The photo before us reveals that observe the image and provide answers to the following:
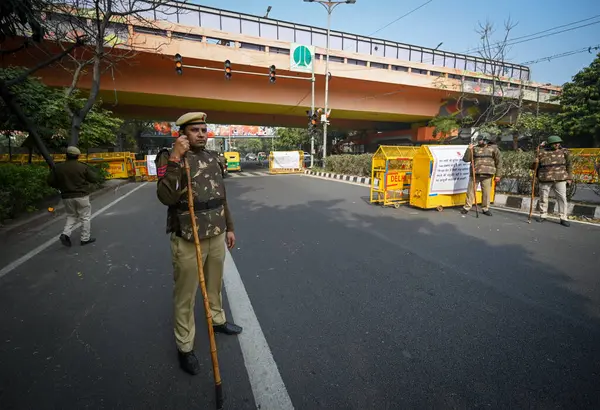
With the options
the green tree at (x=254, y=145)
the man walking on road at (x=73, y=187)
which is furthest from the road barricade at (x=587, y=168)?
the green tree at (x=254, y=145)

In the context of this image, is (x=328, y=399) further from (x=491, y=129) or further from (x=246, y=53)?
(x=491, y=129)

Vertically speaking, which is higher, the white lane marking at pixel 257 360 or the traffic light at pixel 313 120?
the traffic light at pixel 313 120

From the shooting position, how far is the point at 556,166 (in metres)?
5.75

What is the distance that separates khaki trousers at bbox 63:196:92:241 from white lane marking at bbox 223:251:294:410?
3090mm

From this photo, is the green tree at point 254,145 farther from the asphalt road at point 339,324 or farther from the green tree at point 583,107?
the asphalt road at point 339,324

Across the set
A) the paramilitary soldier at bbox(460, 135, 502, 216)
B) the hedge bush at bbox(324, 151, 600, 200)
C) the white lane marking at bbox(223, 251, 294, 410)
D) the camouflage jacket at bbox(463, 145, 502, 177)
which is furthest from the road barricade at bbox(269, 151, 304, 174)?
the white lane marking at bbox(223, 251, 294, 410)

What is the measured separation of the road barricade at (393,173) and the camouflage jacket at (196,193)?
5859mm

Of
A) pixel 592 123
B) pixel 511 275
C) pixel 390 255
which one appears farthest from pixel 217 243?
pixel 592 123

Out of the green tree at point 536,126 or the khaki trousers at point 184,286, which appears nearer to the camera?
the khaki trousers at point 184,286

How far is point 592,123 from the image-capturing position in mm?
19953

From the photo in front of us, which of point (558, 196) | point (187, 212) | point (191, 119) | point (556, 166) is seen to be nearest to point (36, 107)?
point (191, 119)

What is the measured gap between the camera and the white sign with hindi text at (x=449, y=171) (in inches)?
268

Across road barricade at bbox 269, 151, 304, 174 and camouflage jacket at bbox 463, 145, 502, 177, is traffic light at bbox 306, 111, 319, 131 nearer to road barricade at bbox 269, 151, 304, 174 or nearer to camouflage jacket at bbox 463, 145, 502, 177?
road barricade at bbox 269, 151, 304, 174

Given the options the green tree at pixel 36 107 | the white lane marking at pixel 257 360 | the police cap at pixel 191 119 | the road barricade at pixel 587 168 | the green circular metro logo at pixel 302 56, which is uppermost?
the green circular metro logo at pixel 302 56
